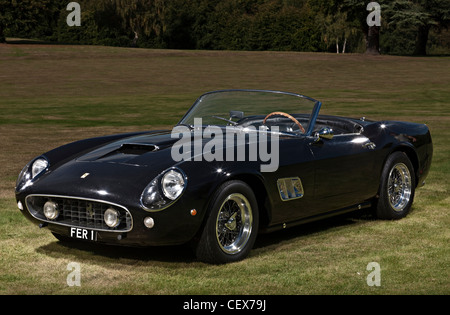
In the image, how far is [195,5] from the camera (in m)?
89.4

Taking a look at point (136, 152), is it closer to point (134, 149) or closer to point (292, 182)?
point (134, 149)

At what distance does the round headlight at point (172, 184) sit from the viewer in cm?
529

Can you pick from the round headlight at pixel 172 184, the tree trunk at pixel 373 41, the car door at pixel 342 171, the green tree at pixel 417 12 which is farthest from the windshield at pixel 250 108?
the tree trunk at pixel 373 41

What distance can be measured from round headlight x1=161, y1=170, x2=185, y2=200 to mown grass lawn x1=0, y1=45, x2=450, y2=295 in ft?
1.86

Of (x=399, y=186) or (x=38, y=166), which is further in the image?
(x=399, y=186)

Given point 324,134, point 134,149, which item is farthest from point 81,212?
point 324,134

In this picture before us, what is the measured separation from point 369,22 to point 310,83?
25.0 m

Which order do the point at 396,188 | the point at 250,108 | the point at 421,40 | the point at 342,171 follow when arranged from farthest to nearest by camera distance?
1. the point at 421,40
2. the point at 396,188
3. the point at 250,108
4. the point at 342,171

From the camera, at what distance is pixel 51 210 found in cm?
565

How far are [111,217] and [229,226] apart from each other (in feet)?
2.93

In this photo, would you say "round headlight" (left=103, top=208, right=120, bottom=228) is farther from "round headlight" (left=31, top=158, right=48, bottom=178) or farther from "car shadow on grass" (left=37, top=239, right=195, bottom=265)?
"round headlight" (left=31, top=158, right=48, bottom=178)

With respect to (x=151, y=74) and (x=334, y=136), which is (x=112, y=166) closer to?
(x=334, y=136)

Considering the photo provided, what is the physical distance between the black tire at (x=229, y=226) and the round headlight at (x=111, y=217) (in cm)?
60

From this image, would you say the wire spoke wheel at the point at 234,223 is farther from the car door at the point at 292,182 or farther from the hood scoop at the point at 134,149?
the hood scoop at the point at 134,149
